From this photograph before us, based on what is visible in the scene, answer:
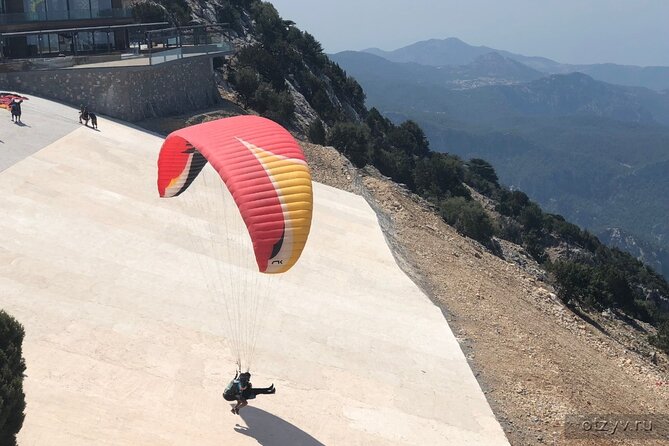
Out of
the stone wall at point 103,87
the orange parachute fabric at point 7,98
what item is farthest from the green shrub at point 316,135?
the orange parachute fabric at point 7,98

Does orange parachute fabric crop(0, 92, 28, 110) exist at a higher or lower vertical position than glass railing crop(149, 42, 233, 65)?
lower

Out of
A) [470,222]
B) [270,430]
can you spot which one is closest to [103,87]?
[470,222]

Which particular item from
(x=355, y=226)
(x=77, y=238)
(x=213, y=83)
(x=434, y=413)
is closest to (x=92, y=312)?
(x=77, y=238)

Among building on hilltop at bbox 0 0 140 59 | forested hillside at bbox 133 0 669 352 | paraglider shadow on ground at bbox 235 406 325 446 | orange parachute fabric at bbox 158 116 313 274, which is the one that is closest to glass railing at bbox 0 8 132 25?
building on hilltop at bbox 0 0 140 59

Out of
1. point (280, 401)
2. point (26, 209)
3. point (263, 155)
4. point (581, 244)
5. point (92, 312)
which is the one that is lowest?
point (581, 244)

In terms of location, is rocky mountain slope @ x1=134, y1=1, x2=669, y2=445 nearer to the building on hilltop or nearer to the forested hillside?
the forested hillside

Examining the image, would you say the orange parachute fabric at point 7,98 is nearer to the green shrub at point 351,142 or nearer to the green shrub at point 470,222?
the green shrub at point 351,142

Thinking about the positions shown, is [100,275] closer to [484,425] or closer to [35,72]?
[484,425]
